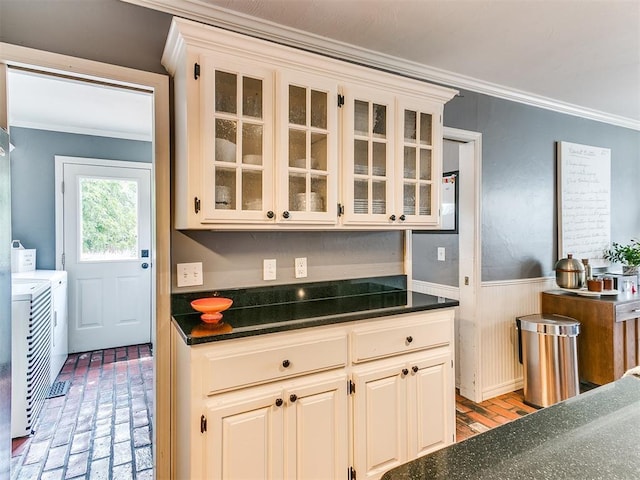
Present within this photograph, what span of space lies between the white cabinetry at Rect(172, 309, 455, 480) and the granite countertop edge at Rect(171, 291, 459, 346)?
0.03m

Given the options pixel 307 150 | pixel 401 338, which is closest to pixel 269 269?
pixel 307 150

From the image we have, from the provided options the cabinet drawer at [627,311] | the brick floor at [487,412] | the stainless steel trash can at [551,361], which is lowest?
the brick floor at [487,412]

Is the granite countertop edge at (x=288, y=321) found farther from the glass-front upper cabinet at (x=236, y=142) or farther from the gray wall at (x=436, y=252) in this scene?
the gray wall at (x=436, y=252)

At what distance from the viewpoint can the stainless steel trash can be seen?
2805 mm

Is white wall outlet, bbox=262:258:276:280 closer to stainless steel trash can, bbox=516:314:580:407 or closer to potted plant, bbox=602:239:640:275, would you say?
stainless steel trash can, bbox=516:314:580:407

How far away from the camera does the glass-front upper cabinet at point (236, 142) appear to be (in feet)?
5.39

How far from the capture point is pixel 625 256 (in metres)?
3.64

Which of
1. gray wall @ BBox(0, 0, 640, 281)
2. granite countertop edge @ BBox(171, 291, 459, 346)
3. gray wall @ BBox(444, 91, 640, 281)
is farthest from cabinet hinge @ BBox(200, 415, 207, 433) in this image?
gray wall @ BBox(444, 91, 640, 281)

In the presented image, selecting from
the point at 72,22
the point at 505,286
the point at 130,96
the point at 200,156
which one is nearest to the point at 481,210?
the point at 505,286

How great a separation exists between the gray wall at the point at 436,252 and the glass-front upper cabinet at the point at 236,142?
76.0 inches

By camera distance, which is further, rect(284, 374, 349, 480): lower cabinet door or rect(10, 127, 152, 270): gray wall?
rect(10, 127, 152, 270): gray wall

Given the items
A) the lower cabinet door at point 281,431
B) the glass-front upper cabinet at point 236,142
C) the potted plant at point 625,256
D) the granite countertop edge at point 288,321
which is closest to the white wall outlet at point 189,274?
the granite countertop edge at point 288,321

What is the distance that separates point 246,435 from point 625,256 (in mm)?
3985

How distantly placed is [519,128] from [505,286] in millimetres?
1366
